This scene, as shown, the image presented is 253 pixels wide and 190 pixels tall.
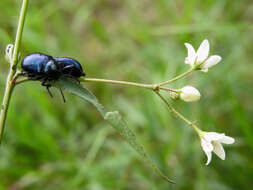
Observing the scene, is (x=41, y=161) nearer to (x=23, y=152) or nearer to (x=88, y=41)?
(x=23, y=152)

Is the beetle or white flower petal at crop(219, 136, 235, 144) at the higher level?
the beetle

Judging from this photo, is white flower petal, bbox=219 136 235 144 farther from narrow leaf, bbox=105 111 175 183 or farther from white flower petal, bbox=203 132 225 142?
narrow leaf, bbox=105 111 175 183

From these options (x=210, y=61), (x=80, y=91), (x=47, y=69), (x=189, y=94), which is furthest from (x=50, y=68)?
(x=210, y=61)

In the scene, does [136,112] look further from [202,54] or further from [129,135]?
[129,135]

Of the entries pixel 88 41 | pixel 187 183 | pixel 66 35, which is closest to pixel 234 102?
pixel 187 183

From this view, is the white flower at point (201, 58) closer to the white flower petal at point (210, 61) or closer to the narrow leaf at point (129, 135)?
the white flower petal at point (210, 61)

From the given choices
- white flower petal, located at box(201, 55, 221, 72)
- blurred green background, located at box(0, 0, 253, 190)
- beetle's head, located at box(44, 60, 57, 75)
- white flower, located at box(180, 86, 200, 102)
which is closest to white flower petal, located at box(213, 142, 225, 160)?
white flower, located at box(180, 86, 200, 102)

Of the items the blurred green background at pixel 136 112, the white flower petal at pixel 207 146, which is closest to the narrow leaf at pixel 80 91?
the white flower petal at pixel 207 146
